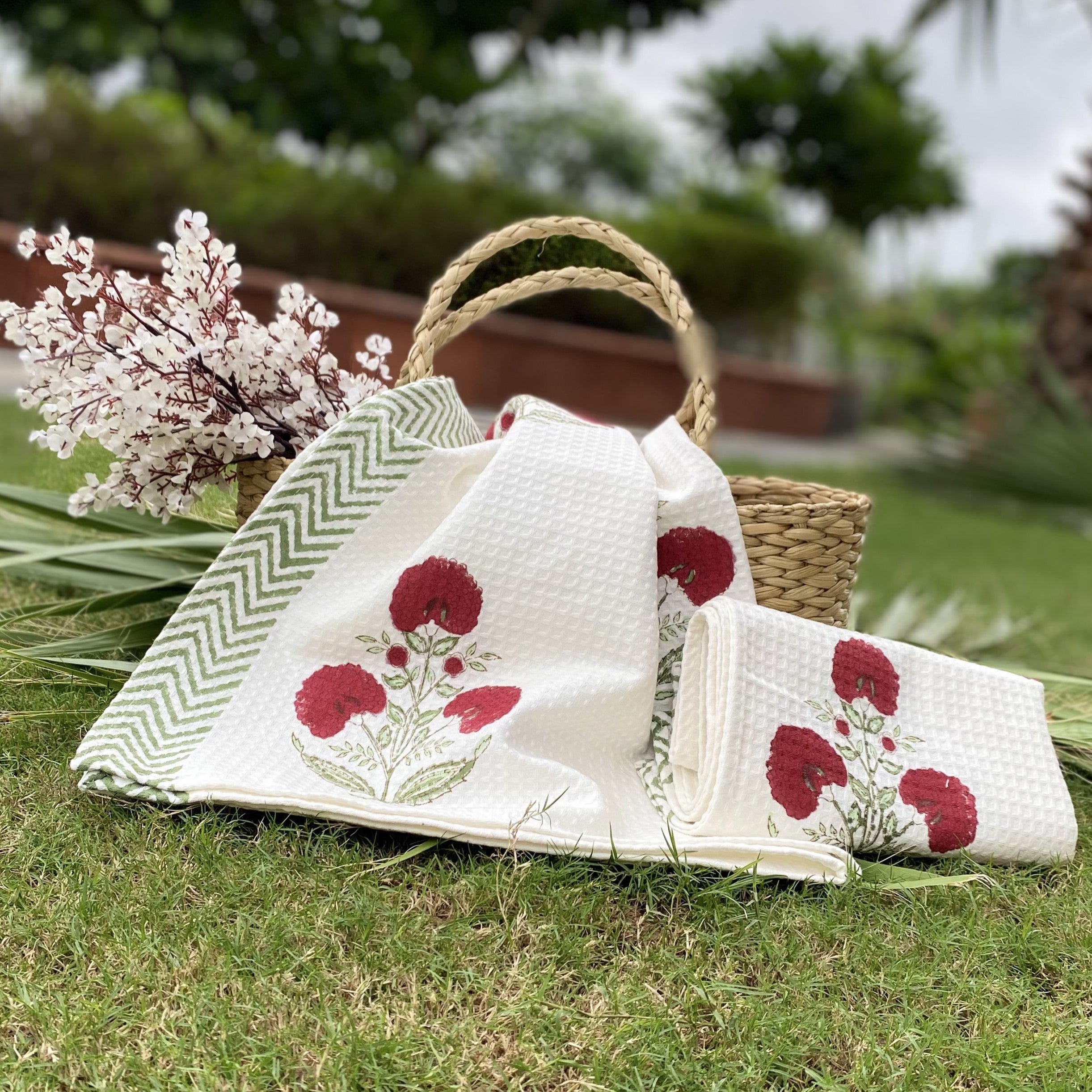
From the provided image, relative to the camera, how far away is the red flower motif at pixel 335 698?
1.21 metres

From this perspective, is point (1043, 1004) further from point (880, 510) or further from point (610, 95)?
point (610, 95)

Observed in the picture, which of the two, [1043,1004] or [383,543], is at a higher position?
[383,543]

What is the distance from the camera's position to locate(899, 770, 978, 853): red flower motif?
4.00 feet

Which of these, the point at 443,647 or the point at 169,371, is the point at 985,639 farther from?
→ the point at 169,371

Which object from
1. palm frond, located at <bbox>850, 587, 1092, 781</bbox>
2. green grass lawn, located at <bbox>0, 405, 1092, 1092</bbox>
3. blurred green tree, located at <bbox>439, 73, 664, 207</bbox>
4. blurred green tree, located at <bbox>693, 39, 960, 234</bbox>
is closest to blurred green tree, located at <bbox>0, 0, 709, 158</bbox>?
blurred green tree, located at <bbox>693, 39, 960, 234</bbox>

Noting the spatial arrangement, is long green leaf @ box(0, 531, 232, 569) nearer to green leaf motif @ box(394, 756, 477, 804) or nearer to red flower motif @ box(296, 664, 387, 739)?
red flower motif @ box(296, 664, 387, 739)

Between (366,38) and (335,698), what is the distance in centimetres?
932

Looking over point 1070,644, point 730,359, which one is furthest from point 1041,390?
point 1070,644

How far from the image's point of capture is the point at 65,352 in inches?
54.0

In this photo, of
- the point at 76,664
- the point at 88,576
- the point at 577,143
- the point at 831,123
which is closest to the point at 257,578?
the point at 76,664

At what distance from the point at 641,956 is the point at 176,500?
0.85 m

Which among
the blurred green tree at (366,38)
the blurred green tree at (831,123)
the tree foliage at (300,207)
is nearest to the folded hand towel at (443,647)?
the tree foliage at (300,207)

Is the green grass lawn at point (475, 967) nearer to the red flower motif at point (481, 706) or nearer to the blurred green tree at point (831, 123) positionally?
the red flower motif at point (481, 706)

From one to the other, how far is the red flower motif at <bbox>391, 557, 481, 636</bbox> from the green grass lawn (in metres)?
0.25
